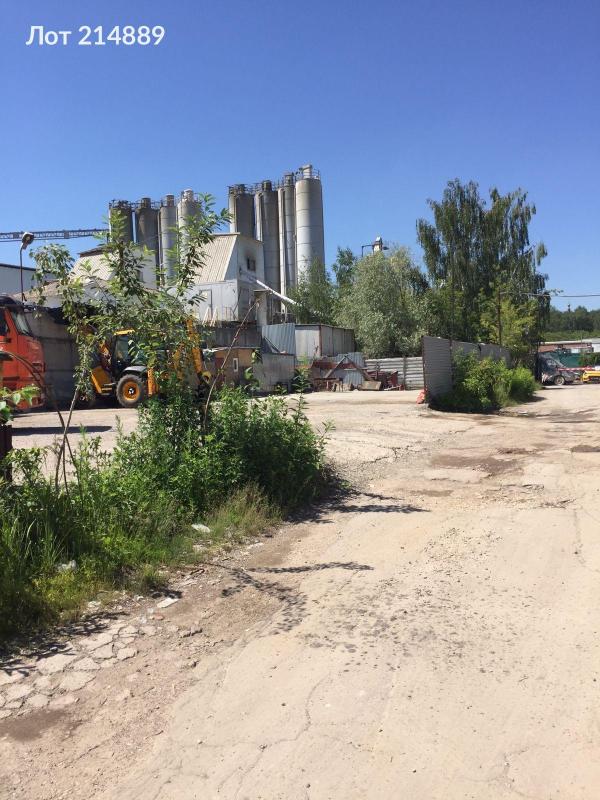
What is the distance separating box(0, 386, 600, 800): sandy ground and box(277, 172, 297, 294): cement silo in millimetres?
61345

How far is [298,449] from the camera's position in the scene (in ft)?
Result: 25.6

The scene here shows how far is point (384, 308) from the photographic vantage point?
45812 mm

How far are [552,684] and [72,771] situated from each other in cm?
241

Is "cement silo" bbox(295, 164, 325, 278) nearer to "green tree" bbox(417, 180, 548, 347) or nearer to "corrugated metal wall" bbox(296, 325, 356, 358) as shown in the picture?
"green tree" bbox(417, 180, 548, 347)

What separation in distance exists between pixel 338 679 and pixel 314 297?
182 feet

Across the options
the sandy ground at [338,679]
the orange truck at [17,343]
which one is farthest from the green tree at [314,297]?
the sandy ground at [338,679]

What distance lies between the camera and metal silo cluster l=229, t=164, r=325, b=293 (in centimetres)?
6406

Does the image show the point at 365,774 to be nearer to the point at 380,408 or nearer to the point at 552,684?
the point at 552,684

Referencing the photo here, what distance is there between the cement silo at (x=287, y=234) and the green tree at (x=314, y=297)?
6.86 meters

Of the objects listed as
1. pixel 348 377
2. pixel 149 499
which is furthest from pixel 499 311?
pixel 149 499

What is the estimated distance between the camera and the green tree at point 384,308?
4491cm

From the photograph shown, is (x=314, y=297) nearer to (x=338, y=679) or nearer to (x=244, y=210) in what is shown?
(x=244, y=210)

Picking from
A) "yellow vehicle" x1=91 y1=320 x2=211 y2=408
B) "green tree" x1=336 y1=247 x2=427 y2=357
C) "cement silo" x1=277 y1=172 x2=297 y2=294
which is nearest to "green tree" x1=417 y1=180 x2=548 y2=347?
"green tree" x1=336 y1=247 x2=427 y2=357

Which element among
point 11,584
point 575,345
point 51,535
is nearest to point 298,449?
point 51,535
